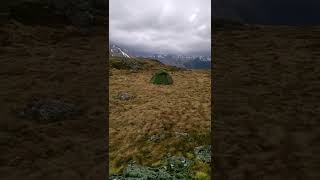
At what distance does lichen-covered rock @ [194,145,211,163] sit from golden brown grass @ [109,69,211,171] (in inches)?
10.9

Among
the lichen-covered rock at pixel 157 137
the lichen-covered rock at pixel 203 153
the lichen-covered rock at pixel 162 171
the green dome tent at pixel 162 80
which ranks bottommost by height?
the lichen-covered rock at pixel 162 171

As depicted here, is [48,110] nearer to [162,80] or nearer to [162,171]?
[162,171]

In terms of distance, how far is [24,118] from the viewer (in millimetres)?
11984

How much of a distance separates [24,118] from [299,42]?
15.9m

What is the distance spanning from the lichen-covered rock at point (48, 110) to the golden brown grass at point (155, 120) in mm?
1857

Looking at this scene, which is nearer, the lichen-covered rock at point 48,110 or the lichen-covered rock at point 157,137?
the lichen-covered rock at point 48,110

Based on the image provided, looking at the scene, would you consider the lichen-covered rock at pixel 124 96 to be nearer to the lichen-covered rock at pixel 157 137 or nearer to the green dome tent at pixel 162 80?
the green dome tent at pixel 162 80

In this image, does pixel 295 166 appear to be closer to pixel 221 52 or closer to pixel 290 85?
pixel 290 85

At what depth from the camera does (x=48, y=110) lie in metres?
12.3

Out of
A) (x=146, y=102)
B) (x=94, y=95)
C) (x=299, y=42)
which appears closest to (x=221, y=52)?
(x=299, y=42)

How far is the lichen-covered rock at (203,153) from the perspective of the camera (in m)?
11.7

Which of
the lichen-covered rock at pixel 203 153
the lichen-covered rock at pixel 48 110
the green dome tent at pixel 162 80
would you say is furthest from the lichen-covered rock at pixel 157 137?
the green dome tent at pixel 162 80

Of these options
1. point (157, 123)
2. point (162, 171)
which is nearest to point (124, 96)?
point (157, 123)

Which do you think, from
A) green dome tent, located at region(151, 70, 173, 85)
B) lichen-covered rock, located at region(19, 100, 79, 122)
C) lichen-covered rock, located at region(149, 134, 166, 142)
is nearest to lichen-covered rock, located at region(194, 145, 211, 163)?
lichen-covered rock, located at region(149, 134, 166, 142)
